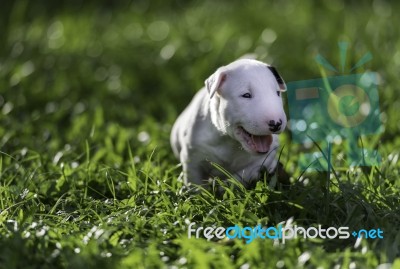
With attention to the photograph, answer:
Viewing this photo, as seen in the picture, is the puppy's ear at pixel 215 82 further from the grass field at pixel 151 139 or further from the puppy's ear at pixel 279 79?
the grass field at pixel 151 139

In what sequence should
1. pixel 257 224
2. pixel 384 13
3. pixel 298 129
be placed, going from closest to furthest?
pixel 257 224 → pixel 298 129 → pixel 384 13

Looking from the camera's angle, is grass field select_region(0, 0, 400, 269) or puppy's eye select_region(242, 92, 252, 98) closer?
grass field select_region(0, 0, 400, 269)

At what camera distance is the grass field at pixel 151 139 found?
3.23 m

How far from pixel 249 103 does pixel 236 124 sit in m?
0.15

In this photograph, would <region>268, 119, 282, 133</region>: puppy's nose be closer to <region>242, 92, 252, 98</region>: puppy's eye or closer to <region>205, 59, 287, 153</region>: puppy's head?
<region>205, 59, 287, 153</region>: puppy's head

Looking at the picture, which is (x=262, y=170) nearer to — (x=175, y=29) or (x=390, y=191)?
(x=390, y=191)

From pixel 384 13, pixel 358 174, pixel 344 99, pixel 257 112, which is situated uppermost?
pixel 257 112

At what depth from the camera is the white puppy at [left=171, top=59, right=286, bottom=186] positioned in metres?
3.39

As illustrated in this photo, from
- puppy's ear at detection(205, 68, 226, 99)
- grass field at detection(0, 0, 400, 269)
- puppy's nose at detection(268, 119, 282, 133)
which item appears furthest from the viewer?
puppy's ear at detection(205, 68, 226, 99)

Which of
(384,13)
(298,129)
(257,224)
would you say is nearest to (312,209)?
(257,224)

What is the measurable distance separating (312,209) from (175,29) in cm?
387

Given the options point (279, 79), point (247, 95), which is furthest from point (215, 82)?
point (279, 79)

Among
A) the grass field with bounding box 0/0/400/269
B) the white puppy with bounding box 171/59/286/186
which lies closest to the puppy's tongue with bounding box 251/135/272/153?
the white puppy with bounding box 171/59/286/186

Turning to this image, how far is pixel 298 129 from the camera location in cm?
490
